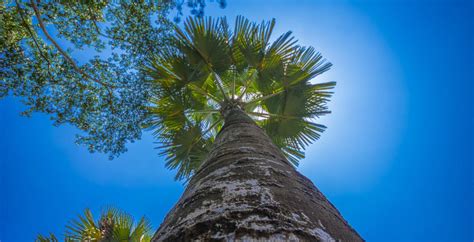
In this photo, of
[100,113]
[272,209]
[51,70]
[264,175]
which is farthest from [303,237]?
[51,70]

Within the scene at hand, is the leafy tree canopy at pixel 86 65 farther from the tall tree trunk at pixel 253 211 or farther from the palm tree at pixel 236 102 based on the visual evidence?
the tall tree trunk at pixel 253 211

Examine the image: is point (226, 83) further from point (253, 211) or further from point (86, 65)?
point (253, 211)

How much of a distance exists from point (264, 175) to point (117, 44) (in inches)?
197

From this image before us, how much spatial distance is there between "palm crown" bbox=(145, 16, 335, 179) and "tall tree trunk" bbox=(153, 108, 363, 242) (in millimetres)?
3475

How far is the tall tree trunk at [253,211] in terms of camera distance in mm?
753

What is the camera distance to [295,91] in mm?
5090

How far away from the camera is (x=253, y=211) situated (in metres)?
0.85

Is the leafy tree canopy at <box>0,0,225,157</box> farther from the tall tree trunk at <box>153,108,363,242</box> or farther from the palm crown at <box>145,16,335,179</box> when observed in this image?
the tall tree trunk at <box>153,108,363,242</box>

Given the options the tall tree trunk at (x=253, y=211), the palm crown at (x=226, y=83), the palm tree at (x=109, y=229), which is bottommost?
the tall tree trunk at (x=253, y=211)

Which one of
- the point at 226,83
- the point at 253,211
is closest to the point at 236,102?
the point at 226,83

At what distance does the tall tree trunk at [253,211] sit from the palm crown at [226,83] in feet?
11.4

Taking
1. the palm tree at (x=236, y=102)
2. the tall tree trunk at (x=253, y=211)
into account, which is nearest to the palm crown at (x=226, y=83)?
the palm tree at (x=236, y=102)

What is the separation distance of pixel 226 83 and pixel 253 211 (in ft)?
17.6

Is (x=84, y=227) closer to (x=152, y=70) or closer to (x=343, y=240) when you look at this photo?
(x=152, y=70)
